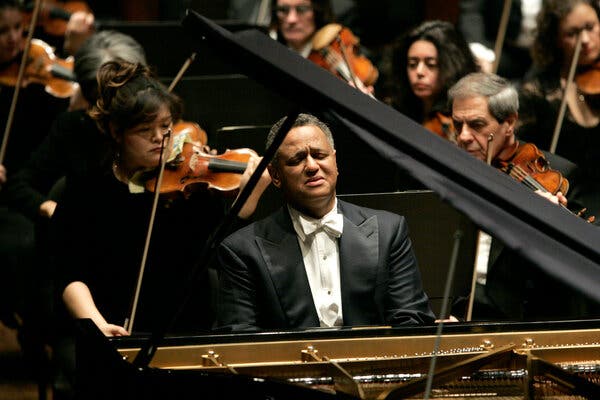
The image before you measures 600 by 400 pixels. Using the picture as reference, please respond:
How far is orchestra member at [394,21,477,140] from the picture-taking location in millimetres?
3721

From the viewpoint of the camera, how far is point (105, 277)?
2678 mm

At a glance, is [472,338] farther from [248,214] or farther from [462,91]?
[462,91]

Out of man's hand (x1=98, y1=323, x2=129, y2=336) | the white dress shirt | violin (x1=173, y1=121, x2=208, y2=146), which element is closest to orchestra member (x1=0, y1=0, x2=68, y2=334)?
violin (x1=173, y1=121, x2=208, y2=146)

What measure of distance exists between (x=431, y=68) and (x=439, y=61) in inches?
1.5

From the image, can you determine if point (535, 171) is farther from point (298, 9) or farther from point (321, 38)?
point (298, 9)

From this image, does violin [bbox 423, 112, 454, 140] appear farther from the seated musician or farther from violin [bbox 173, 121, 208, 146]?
violin [bbox 173, 121, 208, 146]

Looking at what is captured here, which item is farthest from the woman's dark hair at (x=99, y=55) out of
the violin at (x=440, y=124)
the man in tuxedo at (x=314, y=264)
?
the man in tuxedo at (x=314, y=264)

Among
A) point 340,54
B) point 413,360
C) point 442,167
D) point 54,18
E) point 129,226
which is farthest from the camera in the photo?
point 54,18

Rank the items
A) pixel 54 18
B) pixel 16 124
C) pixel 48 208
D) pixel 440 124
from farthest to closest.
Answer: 1. pixel 54 18
2. pixel 16 124
3. pixel 440 124
4. pixel 48 208

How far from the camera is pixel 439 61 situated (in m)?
3.76

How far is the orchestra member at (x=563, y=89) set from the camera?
3594 mm

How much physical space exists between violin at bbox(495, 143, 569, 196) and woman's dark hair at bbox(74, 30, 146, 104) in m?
1.25

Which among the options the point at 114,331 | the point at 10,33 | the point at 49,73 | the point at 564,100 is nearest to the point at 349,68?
the point at 564,100

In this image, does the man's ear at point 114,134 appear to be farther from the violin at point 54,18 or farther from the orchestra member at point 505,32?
the orchestra member at point 505,32
